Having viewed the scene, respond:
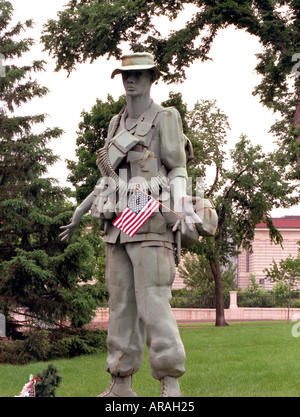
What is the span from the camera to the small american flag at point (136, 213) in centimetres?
535

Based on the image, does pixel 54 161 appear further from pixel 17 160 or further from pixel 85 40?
pixel 85 40

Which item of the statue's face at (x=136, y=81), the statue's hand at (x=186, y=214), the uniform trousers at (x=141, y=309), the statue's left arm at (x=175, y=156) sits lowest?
the uniform trousers at (x=141, y=309)

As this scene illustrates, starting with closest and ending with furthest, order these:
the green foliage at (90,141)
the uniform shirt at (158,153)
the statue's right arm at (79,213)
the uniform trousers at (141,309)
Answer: the uniform trousers at (141,309) → the uniform shirt at (158,153) → the statue's right arm at (79,213) → the green foliage at (90,141)

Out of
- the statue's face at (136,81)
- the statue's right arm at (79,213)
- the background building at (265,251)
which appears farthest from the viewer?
the background building at (265,251)

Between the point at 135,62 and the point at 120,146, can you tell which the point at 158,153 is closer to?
the point at 120,146

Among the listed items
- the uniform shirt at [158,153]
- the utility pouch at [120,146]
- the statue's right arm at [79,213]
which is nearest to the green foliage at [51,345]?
the statue's right arm at [79,213]

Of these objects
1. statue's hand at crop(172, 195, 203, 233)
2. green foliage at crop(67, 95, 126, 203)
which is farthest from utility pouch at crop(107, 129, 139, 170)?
green foliage at crop(67, 95, 126, 203)

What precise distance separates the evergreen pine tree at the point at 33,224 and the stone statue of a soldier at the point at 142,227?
30.8ft

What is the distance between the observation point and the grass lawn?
884 centimetres

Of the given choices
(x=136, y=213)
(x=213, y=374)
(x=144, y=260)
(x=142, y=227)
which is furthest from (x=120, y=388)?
(x=213, y=374)

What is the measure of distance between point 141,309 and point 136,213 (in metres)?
0.81

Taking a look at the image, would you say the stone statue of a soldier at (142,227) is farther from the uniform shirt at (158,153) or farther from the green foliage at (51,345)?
the green foliage at (51,345)

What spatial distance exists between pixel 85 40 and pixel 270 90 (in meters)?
5.76
